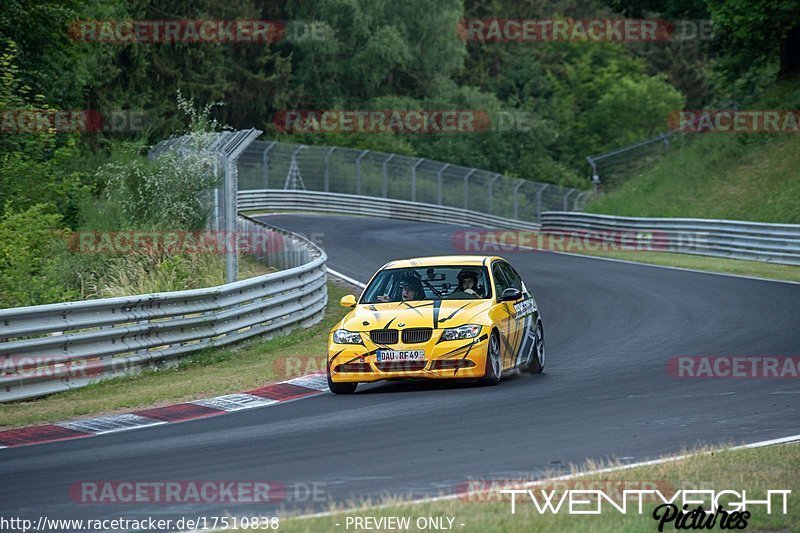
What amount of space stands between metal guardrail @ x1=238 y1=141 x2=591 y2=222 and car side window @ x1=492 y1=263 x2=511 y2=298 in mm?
40017

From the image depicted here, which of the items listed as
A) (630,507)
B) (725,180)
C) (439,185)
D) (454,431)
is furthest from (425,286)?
(439,185)

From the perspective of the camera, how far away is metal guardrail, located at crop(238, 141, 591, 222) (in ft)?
184

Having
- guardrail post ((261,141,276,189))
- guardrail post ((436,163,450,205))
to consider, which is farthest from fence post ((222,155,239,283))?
guardrail post ((436,163,450,205))

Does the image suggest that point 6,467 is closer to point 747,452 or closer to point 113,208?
point 747,452

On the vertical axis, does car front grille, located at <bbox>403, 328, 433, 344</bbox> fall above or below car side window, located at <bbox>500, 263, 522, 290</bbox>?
below

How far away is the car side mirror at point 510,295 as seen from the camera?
1455 cm

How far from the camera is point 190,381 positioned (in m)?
15.1

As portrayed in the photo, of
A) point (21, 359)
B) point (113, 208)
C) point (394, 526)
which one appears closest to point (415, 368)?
point (21, 359)

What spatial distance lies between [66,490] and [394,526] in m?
2.78

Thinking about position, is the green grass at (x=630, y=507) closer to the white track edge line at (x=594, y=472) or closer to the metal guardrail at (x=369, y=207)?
the white track edge line at (x=594, y=472)

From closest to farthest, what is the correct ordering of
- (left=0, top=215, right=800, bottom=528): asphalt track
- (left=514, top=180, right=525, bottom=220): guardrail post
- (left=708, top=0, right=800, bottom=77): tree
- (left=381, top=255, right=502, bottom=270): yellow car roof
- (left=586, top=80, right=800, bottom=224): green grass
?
(left=0, top=215, right=800, bottom=528): asphalt track
(left=381, top=255, right=502, bottom=270): yellow car roof
(left=586, top=80, right=800, bottom=224): green grass
(left=708, top=0, right=800, bottom=77): tree
(left=514, top=180, right=525, bottom=220): guardrail post

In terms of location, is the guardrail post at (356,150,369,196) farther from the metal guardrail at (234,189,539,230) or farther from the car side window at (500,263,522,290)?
the car side window at (500,263,522,290)

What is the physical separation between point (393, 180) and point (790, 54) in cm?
1950

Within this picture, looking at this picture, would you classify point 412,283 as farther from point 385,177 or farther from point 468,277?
point 385,177
